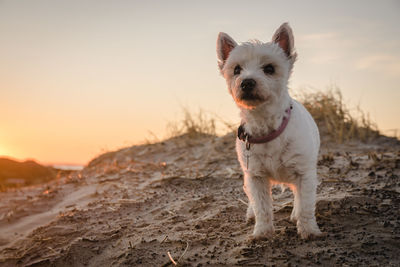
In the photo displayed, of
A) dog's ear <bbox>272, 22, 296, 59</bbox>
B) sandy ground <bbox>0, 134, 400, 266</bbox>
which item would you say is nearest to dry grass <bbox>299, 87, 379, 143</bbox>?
sandy ground <bbox>0, 134, 400, 266</bbox>

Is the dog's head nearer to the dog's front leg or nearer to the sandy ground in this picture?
the dog's front leg

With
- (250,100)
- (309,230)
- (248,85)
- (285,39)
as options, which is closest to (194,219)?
(309,230)

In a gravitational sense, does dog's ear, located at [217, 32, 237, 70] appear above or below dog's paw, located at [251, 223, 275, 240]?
above

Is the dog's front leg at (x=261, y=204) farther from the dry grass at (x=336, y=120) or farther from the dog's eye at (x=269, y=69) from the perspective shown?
the dry grass at (x=336, y=120)

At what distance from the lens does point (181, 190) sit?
6129mm

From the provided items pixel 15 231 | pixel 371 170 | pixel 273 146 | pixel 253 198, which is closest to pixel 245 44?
pixel 273 146

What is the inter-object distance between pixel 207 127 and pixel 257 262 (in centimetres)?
739

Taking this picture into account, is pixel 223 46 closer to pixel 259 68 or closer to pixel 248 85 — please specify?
pixel 259 68

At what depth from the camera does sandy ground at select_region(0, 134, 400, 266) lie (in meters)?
3.21

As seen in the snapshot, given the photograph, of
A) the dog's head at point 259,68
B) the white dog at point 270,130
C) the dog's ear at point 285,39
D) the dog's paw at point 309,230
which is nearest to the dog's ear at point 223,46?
the dog's head at point 259,68

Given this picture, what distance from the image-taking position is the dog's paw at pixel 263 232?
3537 mm

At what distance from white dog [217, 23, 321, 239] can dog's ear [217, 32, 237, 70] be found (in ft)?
0.55

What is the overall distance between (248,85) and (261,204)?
1202 millimetres

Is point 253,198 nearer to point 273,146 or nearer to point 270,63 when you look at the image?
point 273,146
